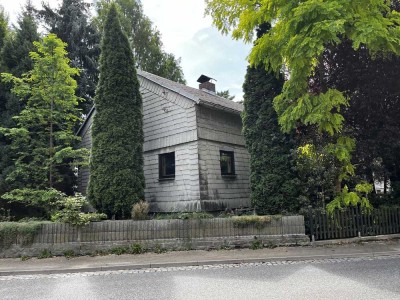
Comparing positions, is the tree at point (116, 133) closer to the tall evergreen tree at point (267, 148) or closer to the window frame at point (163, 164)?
the window frame at point (163, 164)

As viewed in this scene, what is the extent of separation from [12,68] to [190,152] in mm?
11576

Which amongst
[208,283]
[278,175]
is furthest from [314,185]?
[208,283]

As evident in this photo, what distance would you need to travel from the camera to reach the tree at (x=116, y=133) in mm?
11414

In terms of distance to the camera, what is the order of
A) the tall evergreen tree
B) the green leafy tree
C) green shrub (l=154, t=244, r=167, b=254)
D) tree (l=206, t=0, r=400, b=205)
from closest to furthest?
1. tree (l=206, t=0, r=400, b=205)
2. green shrub (l=154, t=244, r=167, b=254)
3. the tall evergreen tree
4. the green leafy tree

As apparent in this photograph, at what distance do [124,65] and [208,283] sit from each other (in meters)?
9.00

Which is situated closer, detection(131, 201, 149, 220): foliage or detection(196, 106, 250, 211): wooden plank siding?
detection(131, 201, 149, 220): foliage

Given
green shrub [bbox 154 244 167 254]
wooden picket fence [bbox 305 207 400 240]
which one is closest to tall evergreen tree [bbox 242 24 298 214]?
wooden picket fence [bbox 305 207 400 240]

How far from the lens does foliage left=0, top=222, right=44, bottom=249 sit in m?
9.44

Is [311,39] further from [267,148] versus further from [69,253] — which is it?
[69,253]

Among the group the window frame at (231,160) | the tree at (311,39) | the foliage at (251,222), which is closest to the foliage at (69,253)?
the foliage at (251,222)

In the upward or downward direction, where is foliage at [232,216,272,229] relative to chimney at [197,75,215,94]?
downward

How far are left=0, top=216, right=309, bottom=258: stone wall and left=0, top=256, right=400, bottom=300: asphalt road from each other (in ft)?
5.54

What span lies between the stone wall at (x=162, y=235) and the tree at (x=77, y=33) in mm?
16828

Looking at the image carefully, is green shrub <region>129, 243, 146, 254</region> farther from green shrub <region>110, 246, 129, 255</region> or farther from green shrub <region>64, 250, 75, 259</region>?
green shrub <region>64, 250, 75, 259</region>
